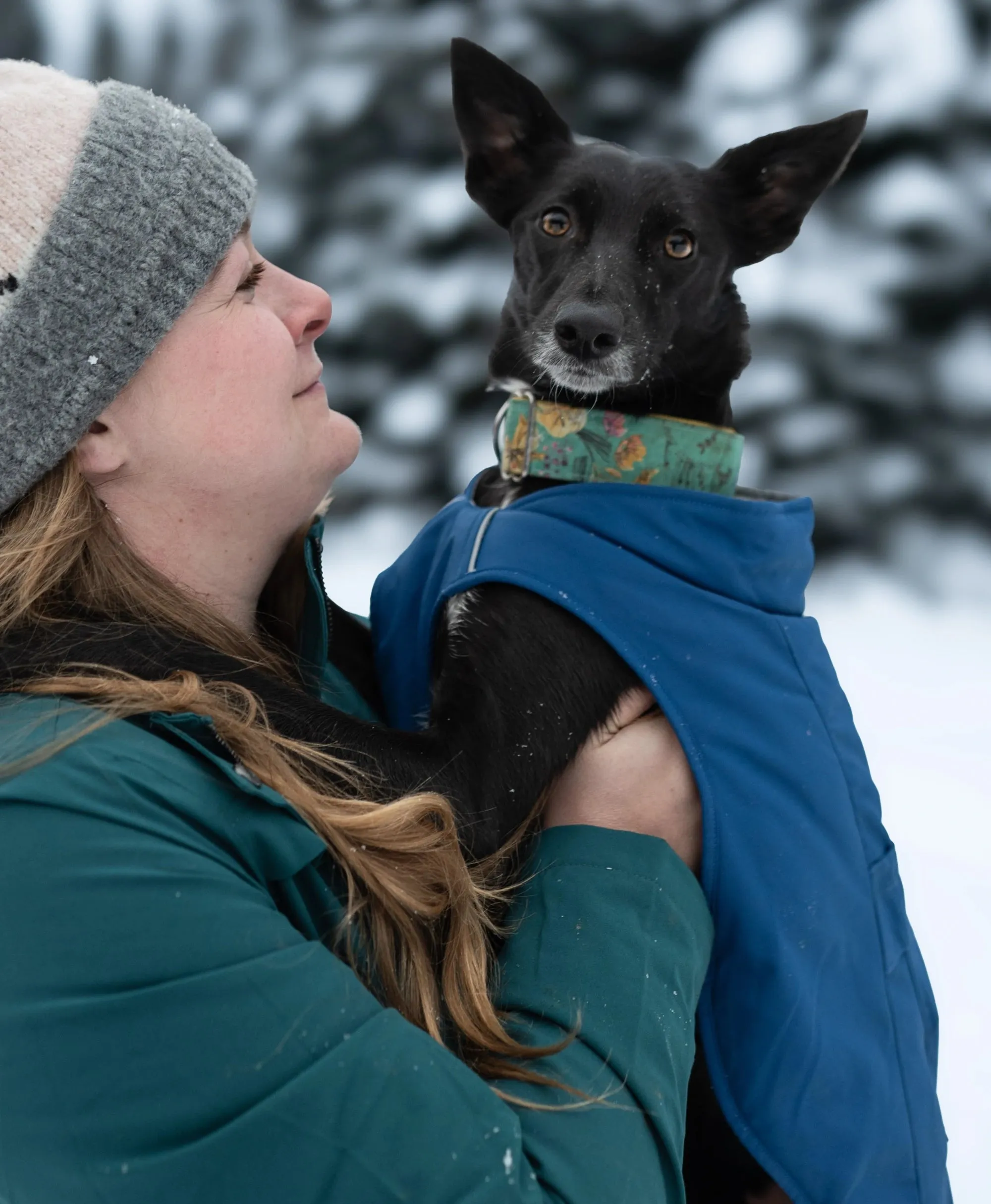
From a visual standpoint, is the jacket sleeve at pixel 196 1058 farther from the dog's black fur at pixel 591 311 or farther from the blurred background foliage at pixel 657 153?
the blurred background foliage at pixel 657 153

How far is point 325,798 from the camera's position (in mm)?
813

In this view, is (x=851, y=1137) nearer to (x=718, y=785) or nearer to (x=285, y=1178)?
(x=718, y=785)

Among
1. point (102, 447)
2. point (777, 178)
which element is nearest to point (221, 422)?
point (102, 447)

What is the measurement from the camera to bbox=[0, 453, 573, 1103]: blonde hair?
0.77 m

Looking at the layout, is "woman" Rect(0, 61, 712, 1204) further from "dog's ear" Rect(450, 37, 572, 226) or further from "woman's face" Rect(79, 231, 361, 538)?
"dog's ear" Rect(450, 37, 572, 226)

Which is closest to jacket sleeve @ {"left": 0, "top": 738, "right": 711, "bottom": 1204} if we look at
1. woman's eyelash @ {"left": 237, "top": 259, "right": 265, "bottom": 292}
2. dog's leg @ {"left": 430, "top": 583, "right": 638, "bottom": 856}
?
dog's leg @ {"left": 430, "top": 583, "right": 638, "bottom": 856}

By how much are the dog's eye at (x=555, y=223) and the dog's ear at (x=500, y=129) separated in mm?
89

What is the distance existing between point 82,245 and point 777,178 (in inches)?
35.7

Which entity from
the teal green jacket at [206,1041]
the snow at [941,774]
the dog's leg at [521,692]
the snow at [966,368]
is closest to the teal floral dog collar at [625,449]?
the dog's leg at [521,692]

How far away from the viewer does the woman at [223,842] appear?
23.8 inches

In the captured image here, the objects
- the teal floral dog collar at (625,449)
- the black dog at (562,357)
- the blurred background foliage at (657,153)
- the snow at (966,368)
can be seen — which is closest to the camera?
the black dog at (562,357)

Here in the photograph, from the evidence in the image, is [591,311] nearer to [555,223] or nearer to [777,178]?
[555,223]

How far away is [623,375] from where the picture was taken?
1220mm

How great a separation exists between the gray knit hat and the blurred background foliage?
1.87 meters
